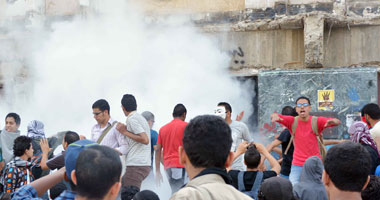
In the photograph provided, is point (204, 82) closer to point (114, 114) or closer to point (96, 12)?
point (114, 114)

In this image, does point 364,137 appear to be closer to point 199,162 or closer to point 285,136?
point 285,136

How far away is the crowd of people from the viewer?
2221 millimetres

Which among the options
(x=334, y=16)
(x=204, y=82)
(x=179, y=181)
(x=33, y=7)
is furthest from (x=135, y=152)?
(x=33, y=7)

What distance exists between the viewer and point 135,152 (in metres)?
5.87

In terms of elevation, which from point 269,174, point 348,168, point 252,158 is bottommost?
point 269,174

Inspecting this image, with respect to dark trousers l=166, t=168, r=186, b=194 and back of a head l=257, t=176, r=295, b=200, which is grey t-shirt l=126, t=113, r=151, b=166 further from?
back of a head l=257, t=176, r=295, b=200

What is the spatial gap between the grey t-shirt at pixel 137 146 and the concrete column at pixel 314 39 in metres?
4.36

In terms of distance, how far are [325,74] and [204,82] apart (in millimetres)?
2291

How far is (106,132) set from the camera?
19.6 feet

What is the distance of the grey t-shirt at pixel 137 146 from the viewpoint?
5742 millimetres

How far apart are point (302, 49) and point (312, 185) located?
5648 millimetres

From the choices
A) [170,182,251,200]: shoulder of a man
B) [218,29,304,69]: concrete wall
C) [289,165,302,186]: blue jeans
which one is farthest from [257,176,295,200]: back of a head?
[218,29,304,69]: concrete wall

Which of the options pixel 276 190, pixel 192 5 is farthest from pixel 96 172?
pixel 192 5

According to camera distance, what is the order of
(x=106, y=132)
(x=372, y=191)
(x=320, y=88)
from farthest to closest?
(x=320, y=88)
(x=106, y=132)
(x=372, y=191)
